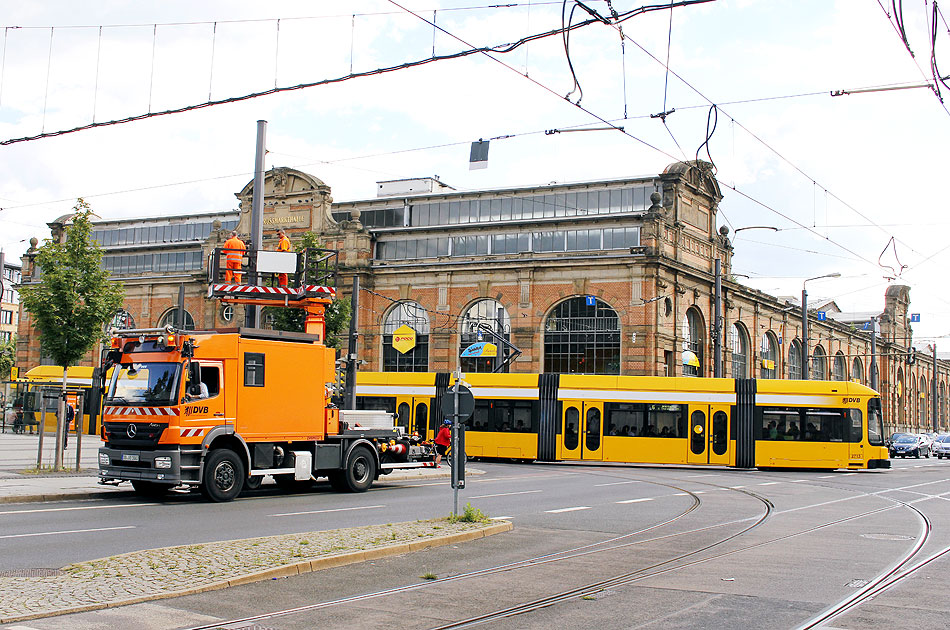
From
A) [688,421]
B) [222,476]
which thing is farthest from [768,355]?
[222,476]

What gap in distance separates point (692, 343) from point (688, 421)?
22.8 m

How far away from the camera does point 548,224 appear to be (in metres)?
54.5

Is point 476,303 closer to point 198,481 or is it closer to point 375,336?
point 375,336

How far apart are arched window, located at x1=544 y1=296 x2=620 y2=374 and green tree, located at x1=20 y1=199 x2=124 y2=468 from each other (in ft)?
99.6

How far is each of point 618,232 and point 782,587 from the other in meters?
44.3

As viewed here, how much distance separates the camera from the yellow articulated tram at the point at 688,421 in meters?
32.2

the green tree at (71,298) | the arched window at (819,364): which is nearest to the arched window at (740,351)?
the arched window at (819,364)

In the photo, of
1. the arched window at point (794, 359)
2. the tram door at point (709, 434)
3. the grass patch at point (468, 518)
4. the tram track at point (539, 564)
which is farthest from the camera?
the arched window at point (794, 359)

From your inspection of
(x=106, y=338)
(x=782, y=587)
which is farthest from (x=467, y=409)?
(x=106, y=338)

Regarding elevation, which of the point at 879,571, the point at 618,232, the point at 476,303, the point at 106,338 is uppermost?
the point at 618,232

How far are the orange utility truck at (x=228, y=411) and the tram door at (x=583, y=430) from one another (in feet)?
46.6

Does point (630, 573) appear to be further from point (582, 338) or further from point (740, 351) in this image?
point (740, 351)

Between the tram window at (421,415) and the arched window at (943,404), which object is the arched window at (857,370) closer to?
the arched window at (943,404)

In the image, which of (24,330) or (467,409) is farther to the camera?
(24,330)
